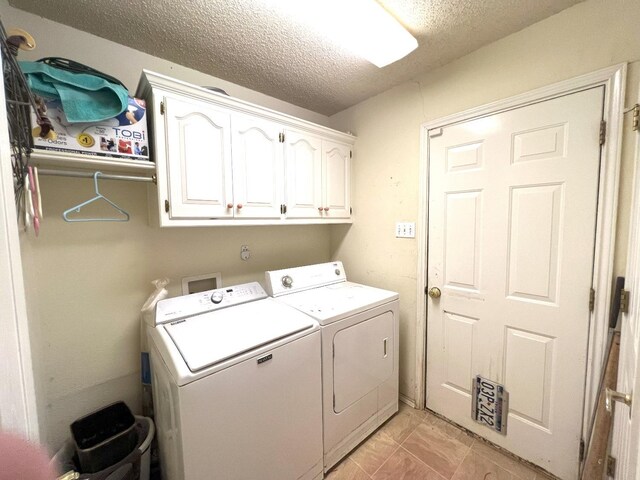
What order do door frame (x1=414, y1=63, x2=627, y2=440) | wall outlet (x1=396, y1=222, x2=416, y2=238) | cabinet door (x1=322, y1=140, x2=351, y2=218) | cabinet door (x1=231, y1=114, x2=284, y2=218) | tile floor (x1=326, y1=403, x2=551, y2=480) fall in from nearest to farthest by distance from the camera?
door frame (x1=414, y1=63, x2=627, y2=440) → tile floor (x1=326, y1=403, x2=551, y2=480) → cabinet door (x1=231, y1=114, x2=284, y2=218) → wall outlet (x1=396, y1=222, x2=416, y2=238) → cabinet door (x1=322, y1=140, x2=351, y2=218)

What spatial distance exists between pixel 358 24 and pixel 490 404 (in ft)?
7.68

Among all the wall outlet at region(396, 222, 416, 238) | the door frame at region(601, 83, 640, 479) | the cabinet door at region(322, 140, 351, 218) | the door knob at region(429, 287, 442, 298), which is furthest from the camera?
the cabinet door at region(322, 140, 351, 218)

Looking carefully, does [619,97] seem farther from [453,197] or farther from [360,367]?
[360,367]

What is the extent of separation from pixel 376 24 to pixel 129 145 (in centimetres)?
138

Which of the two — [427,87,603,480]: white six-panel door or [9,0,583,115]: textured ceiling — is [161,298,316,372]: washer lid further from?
[9,0,583,115]: textured ceiling

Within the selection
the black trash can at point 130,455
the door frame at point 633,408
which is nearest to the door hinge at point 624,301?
the door frame at point 633,408

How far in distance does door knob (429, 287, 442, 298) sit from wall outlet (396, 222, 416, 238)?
411 millimetres

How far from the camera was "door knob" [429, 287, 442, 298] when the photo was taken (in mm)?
1790

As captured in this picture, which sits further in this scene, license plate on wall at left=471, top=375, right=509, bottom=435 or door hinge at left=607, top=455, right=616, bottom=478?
license plate on wall at left=471, top=375, right=509, bottom=435

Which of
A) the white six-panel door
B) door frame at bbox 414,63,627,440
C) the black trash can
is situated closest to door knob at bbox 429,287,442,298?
the white six-panel door

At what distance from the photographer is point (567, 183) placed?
1.28 meters

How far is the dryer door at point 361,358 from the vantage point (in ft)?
4.84

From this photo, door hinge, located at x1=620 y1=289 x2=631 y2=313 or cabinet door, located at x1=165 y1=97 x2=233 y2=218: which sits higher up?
cabinet door, located at x1=165 y1=97 x2=233 y2=218

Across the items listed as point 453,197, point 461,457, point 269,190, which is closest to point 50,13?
point 269,190
